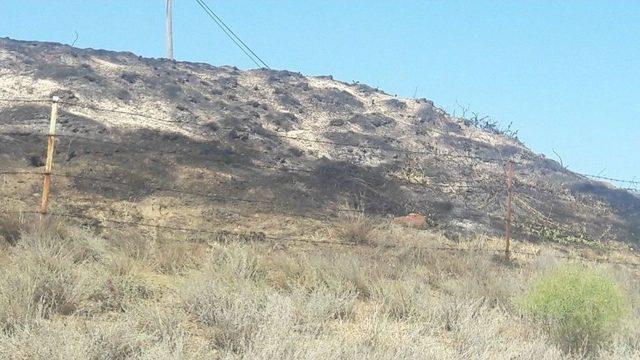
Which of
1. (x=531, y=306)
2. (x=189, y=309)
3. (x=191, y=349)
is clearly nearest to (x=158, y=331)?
(x=191, y=349)

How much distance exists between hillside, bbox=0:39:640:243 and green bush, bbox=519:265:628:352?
790 centimetres

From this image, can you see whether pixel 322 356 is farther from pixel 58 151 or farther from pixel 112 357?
pixel 58 151

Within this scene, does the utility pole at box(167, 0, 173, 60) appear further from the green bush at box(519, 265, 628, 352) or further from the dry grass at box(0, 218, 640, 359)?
the green bush at box(519, 265, 628, 352)

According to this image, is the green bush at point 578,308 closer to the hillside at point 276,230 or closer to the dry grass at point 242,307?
the hillside at point 276,230

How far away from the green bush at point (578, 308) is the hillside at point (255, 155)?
25.9 ft

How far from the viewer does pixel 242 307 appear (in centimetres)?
592

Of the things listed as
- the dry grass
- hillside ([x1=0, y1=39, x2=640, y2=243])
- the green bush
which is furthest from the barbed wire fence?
the green bush

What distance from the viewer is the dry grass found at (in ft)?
16.4

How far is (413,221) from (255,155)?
662cm

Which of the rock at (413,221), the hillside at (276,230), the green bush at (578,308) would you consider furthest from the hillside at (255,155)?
the green bush at (578,308)

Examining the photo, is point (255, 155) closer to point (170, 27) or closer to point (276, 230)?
point (276, 230)

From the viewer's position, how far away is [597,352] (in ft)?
21.0

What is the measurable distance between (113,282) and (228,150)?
1395 cm

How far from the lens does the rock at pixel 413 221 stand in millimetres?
16812
